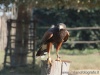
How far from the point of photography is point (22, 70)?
484 inches

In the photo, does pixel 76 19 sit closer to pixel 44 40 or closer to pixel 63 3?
pixel 63 3

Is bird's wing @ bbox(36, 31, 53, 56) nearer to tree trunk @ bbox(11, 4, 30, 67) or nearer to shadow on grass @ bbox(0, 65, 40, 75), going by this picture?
shadow on grass @ bbox(0, 65, 40, 75)

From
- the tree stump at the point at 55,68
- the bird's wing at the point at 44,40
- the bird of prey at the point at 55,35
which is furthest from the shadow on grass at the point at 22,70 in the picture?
the tree stump at the point at 55,68

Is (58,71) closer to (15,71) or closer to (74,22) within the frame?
(15,71)

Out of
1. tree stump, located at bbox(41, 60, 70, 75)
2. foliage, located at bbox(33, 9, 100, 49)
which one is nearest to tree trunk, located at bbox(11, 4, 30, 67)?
tree stump, located at bbox(41, 60, 70, 75)

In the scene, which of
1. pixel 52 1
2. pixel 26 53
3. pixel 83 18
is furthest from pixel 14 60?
pixel 83 18

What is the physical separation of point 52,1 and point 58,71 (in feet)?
17.2

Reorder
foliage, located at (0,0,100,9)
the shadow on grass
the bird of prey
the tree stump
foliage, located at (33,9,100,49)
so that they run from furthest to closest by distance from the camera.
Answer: foliage, located at (33,9,100,49) → the shadow on grass → foliage, located at (0,0,100,9) → the bird of prey → the tree stump

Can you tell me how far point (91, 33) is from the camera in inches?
799

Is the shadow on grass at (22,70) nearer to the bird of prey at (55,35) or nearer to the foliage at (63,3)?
the foliage at (63,3)

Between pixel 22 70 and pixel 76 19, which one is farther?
pixel 76 19

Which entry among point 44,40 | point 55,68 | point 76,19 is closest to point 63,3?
point 44,40

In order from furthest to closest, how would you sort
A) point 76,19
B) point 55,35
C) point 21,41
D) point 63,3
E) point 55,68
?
point 76,19 → point 21,41 → point 63,3 → point 55,35 → point 55,68

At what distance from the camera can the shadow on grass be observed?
12086 millimetres
